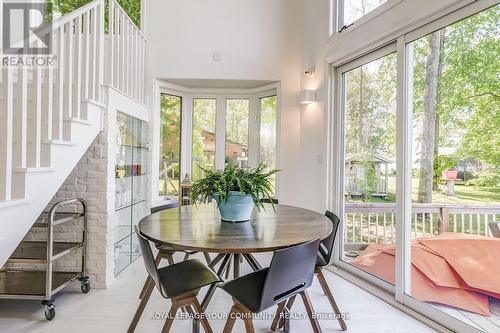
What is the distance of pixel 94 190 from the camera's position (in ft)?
8.52

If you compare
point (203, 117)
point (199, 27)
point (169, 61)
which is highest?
point (199, 27)

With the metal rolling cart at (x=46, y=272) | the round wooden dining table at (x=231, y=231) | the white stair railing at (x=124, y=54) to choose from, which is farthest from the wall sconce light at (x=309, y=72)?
the metal rolling cart at (x=46, y=272)

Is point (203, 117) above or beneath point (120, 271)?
above

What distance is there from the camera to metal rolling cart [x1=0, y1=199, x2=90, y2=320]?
2076 mm

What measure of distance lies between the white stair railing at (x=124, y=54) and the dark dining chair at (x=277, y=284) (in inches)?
91.1

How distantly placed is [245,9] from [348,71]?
5.69 feet

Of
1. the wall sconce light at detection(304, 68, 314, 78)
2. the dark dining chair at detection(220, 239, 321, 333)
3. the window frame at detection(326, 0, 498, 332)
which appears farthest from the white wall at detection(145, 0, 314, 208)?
the dark dining chair at detection(220, 239, 321, 333)

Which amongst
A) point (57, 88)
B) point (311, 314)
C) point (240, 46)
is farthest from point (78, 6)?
point (311, 314)

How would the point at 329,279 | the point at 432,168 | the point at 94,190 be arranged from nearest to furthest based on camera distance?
the point at 432,168 → the point at 94,190 → the point at 329,279

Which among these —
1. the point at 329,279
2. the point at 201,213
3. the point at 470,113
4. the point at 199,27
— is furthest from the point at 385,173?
the point at 199,27

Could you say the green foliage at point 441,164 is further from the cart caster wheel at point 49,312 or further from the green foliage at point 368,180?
the cart caster wheel at point 49,312

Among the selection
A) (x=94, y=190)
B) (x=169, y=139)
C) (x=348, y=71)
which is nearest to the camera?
(x=94, y=190)

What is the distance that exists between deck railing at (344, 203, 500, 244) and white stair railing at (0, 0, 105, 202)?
9.23ft

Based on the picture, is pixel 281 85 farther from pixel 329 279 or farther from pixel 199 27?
pixel 329 279
